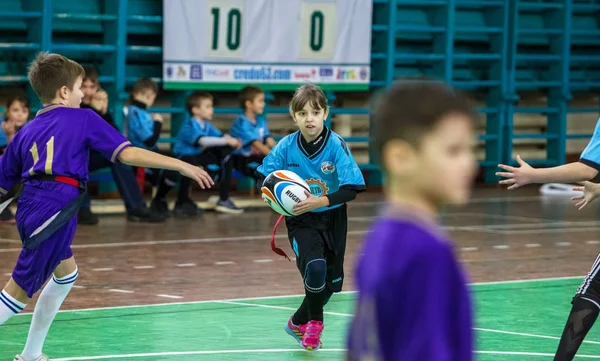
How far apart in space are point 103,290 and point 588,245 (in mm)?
5121

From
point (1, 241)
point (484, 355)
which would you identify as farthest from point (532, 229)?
point (484, 355)

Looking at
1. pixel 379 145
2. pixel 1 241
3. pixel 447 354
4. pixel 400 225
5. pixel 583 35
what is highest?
pixel 583 35

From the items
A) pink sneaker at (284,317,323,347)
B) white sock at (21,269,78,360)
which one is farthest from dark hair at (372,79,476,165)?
pink sneaker at (284,317,323,347)

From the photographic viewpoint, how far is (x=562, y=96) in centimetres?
1847

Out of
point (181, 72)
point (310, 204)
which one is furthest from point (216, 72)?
point (310, 204)

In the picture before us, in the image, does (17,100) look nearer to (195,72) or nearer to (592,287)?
(195,72)

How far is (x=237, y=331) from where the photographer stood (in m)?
6.97

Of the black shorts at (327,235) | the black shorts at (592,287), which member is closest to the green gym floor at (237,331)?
the black shorts at (327,235)

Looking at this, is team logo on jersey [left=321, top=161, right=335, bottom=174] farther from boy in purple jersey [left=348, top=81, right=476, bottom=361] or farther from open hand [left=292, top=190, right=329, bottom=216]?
boy in purple jersey [left=348, top=81, right=476, bottom=361]

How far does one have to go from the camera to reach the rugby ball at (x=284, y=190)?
6.34 m

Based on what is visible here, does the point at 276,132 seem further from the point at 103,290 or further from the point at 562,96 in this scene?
the point at 103,290

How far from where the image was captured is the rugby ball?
6.34 m

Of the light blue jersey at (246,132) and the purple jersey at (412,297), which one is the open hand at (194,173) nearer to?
the purple jersey at (412,297)

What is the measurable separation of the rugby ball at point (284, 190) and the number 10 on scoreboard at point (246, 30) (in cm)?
878
